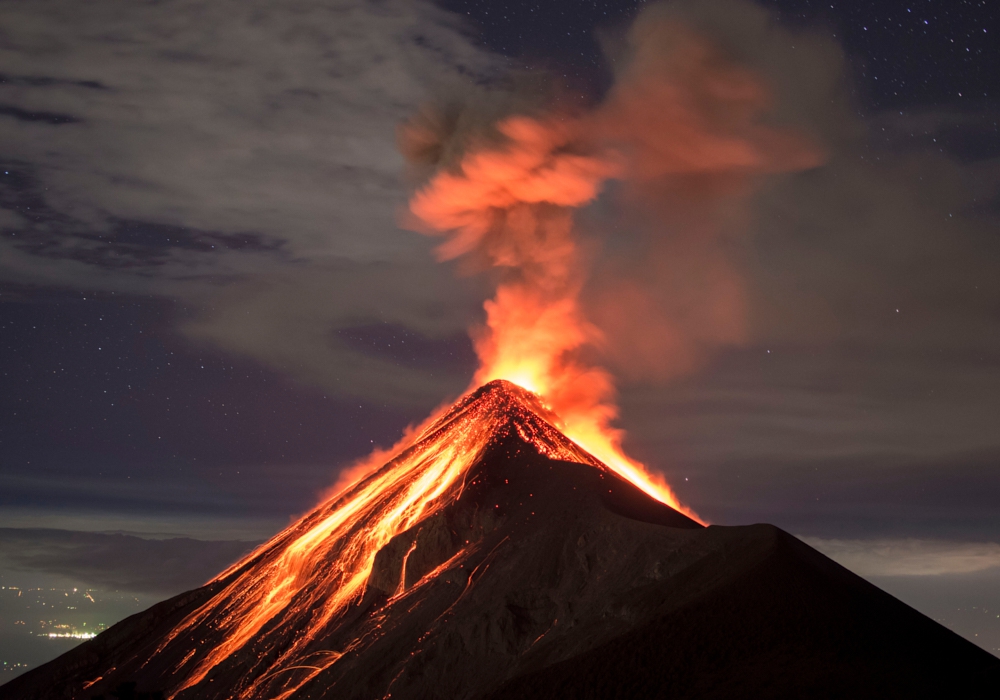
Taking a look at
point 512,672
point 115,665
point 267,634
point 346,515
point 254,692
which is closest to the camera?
point 512,672

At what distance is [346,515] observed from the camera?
3804 inches

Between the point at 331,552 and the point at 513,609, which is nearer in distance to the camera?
the point at 513,609

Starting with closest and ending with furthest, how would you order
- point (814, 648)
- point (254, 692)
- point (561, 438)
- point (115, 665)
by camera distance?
point (814, 648) < point (254, 692) < point (115, 665) < point (561, 438)

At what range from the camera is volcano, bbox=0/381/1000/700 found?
1998 inches

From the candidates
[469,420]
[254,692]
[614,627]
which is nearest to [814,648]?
[614,627]

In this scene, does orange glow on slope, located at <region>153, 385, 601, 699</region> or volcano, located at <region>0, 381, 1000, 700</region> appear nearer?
volcano, located at <region>0, 381, 1000, 700</region>

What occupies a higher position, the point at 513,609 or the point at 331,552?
the point at 331,552

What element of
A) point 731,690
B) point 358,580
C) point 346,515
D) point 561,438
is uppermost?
point 561,438

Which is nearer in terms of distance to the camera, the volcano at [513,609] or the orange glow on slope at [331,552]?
the volcano at [513,609]

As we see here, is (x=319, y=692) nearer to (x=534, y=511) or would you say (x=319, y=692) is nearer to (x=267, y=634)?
(x=267, y=634)

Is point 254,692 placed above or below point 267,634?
below

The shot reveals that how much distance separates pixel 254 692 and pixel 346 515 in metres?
27.0

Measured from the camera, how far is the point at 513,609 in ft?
223

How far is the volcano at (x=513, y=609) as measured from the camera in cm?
5075
